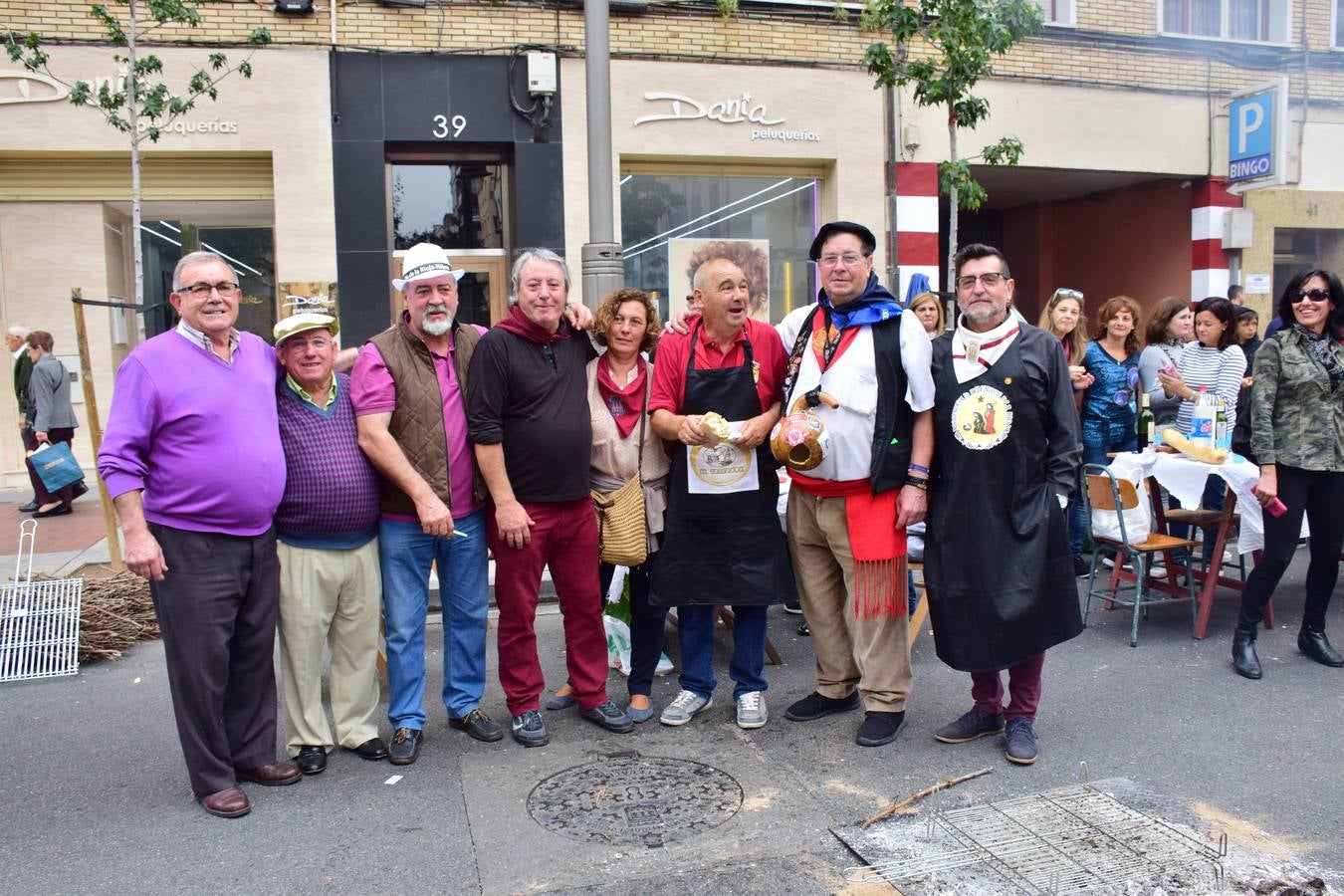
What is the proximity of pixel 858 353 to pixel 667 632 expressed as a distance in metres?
2.54

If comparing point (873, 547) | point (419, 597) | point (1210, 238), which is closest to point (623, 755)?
point (419, 597)

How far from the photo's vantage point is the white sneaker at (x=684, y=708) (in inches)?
190

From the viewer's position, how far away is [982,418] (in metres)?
4.33

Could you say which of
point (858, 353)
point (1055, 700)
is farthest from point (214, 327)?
point (1055, 700)

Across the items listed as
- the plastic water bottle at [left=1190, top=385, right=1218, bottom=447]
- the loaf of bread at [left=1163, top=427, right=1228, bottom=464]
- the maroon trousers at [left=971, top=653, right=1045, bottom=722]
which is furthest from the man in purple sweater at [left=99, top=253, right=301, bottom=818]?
the plastic water bottle at [left=1190, top=385, right=1218, bottom=447]

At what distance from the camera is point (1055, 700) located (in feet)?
16.6

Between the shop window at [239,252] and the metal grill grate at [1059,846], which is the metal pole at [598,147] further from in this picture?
the shop window at [239,252]

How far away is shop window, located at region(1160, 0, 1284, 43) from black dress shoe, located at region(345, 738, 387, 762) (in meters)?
13.3

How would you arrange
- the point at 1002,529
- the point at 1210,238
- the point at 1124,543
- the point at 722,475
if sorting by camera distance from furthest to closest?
1. the point at 1210,238
2. the point at 1124,543
3. the point at 722,475
4. the point at 1002,529

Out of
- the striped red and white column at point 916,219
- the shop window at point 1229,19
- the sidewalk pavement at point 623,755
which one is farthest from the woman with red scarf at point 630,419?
the shop window at point 1229,19

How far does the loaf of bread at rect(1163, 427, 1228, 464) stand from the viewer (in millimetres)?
6285

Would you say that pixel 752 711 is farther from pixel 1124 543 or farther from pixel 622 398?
pixel 1124 543

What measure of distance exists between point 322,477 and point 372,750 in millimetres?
1140

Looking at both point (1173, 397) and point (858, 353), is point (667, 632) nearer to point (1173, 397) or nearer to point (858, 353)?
point (858, 353)
